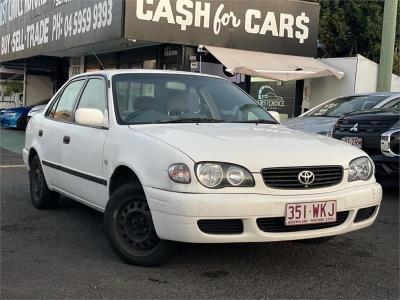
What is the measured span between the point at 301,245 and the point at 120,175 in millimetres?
1621

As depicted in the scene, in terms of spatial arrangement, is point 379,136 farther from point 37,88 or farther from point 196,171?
point 37,88

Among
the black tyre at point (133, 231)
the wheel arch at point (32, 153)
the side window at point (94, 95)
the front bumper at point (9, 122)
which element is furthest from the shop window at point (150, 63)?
the black tyre at point (133, 231)

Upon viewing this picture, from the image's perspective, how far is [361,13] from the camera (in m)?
22.7

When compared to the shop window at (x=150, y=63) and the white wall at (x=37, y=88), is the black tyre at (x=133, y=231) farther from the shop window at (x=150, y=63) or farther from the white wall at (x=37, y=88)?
the white wall at (x=37, y=88)

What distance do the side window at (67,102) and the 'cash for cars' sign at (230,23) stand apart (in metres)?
7.17

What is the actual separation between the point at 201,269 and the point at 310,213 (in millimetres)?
897

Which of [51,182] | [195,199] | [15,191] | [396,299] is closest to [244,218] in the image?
[195,199]

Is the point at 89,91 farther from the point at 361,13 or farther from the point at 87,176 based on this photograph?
the point at 361,13

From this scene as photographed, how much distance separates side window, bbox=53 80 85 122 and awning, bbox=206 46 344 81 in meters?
7.19

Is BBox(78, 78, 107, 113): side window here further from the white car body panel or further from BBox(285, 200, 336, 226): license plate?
BBox(285, 200, 336, 226): license plate

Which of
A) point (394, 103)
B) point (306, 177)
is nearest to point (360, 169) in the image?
point (306, 177)

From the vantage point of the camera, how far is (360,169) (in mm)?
3998

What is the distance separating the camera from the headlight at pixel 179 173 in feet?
11.5

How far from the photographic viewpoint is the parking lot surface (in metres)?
3.49
